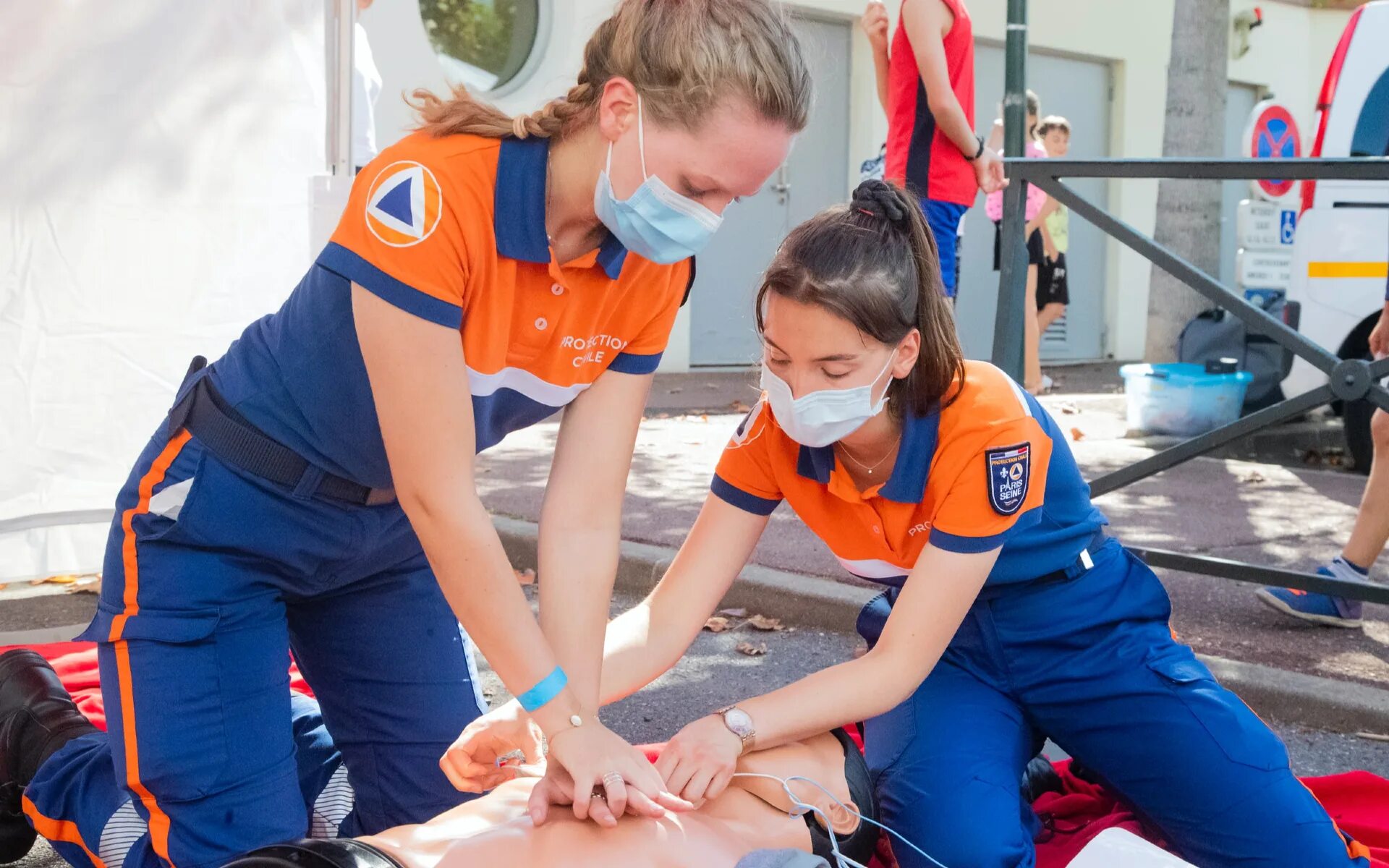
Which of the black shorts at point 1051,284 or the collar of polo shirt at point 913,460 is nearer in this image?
the collar of polo shirt at point 913,460

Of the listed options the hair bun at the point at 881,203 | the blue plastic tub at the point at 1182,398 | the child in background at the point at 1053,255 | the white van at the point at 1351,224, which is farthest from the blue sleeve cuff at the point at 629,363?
the child in background at the point at 1053,255

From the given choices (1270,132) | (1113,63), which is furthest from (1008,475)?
(1113,63)

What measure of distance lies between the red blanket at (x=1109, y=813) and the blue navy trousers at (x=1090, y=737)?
0.08 metres

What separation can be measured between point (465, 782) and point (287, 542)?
474mm

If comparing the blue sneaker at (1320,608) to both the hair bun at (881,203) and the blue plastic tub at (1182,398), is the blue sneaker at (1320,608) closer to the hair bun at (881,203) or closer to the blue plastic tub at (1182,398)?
the hair bun at (881,203)

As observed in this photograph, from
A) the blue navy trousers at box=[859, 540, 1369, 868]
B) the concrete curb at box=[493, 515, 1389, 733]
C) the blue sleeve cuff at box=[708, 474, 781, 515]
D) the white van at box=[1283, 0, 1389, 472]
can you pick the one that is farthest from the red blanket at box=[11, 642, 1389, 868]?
the white van at box=[1283, 0, 1389, 472]

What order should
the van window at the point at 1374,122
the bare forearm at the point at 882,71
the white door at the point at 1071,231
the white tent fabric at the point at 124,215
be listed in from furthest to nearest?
the white door at the point at 1071,231, the van window at the point at 1374,122, the bare forearm at the point at 882,71, the white tent fabric at the point at 124,215

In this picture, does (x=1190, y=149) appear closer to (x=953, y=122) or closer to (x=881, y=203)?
(x=953, y=122)

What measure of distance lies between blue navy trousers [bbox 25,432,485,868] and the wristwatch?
2.13 feet

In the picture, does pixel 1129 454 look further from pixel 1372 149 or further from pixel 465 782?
pixel 465 782

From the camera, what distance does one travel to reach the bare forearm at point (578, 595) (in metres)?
2.13

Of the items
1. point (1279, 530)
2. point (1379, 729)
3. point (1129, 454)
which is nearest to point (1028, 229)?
point (1129, 454)

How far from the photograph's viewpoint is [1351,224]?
6.47 m

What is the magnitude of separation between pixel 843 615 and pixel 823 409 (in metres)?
2.08
